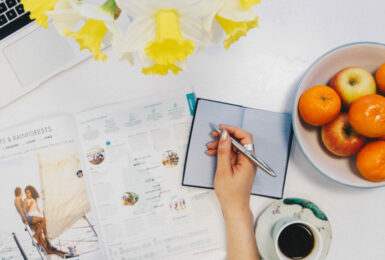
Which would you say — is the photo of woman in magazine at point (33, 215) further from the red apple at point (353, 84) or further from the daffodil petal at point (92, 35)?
the red apple at point (353, 84)

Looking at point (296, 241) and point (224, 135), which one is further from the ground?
point (224, 135)

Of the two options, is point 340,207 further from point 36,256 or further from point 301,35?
point 36,256

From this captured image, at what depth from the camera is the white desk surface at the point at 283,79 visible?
61 centimetres

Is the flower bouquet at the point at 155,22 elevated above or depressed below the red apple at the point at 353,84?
above

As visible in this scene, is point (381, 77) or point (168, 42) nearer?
point (168, 42)

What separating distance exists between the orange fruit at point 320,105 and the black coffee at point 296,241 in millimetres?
184

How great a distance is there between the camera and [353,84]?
538mm

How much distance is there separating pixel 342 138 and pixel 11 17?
631 mm

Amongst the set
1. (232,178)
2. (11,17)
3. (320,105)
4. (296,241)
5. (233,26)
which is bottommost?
(296,241)

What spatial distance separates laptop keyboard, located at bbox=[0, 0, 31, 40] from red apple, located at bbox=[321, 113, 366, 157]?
0.58m

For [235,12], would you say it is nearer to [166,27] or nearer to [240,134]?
[166,27]

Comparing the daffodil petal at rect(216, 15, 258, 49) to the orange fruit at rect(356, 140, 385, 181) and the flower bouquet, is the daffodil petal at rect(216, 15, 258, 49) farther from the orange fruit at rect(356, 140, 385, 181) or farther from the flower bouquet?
Result: the orange fruit at rect(356, 140, 385, 181)

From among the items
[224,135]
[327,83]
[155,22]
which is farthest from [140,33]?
[327,83]

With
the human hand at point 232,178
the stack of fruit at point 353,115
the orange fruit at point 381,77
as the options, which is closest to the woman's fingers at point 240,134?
the human hand at point 232,178
